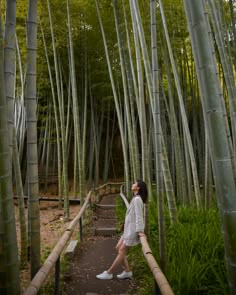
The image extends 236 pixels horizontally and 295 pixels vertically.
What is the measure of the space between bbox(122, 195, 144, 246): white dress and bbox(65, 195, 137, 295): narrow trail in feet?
1.23

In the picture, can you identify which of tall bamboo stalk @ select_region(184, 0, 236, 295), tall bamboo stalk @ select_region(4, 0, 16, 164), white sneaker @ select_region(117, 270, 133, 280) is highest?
tall bamboo stalk @ select_region(4, 0, 16, 164)

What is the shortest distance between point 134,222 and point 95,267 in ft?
2.74

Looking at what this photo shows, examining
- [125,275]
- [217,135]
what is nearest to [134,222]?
[125,275]

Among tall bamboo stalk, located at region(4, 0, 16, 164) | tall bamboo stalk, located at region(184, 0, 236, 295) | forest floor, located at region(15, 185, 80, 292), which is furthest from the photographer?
forest floor, located at region(15, 185, 80, 292)

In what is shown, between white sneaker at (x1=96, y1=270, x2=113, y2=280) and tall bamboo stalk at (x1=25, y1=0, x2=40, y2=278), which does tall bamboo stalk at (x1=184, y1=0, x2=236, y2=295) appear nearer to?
tall bamboo stalk at (x1=25, y1=0, x2=40, y2=278)

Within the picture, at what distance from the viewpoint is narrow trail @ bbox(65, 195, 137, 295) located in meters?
2.83

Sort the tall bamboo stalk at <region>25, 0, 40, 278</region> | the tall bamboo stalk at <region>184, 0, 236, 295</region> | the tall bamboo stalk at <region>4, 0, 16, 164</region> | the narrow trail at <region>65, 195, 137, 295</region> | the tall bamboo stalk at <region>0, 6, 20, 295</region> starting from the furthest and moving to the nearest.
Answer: the narrow trail at <region>65, 195, 137, 295</region>, the tall bamboo stalk at <region>25, 0, 40, 278</region>, the tall bamboo stalk at <region>4, 0, 16, 164</region>, the tall bamboo stalk at <region>0, 6, 20, 295</region>, the tall bamboo stalk at <region>184, 0, 236, 295</region>

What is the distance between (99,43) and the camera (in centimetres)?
850

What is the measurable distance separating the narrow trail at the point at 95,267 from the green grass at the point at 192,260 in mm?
223

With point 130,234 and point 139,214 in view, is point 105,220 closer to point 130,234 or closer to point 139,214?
point 130,234

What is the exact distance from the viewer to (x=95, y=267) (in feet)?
11.5

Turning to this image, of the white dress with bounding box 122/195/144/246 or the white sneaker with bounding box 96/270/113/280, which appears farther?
the white sneaker with bounding box 96/270/113/280

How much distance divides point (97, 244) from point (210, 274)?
91.2 inches

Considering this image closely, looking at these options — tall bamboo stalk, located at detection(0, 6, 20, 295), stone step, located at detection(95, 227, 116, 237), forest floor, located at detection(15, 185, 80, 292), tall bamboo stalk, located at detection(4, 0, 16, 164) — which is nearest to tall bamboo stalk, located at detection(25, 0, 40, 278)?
tall bamboo stalk, located at detection(4, 0, 16, 164)
